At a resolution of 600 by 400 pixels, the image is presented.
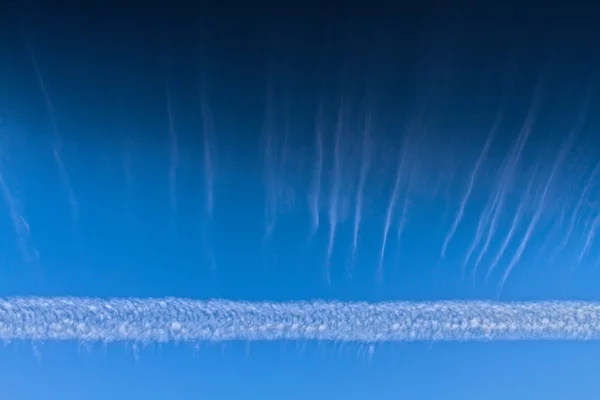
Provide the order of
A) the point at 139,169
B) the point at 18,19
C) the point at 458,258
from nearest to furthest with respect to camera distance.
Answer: the point at 18,19
the point at 139,169
the point at 458,258

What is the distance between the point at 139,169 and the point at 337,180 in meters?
0.69

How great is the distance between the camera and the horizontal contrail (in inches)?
86.7

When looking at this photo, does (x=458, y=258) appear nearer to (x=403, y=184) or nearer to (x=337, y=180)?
(x=403, y=184)

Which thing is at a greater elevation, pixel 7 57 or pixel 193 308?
pixel 7 57

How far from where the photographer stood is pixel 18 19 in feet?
6.32

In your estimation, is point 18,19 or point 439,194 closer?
point 18,19

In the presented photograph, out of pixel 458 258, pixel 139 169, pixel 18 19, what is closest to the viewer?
pixel 18 19

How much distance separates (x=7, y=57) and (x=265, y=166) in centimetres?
89

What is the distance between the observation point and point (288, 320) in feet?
7.48

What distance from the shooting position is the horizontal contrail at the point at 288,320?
220 cm

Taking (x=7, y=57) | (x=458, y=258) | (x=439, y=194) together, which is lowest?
(x=458, y=258)

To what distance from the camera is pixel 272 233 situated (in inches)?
90.4

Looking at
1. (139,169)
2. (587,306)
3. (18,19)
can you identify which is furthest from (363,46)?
(587,306)

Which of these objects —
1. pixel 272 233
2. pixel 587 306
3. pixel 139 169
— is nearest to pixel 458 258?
pixel 587 306
